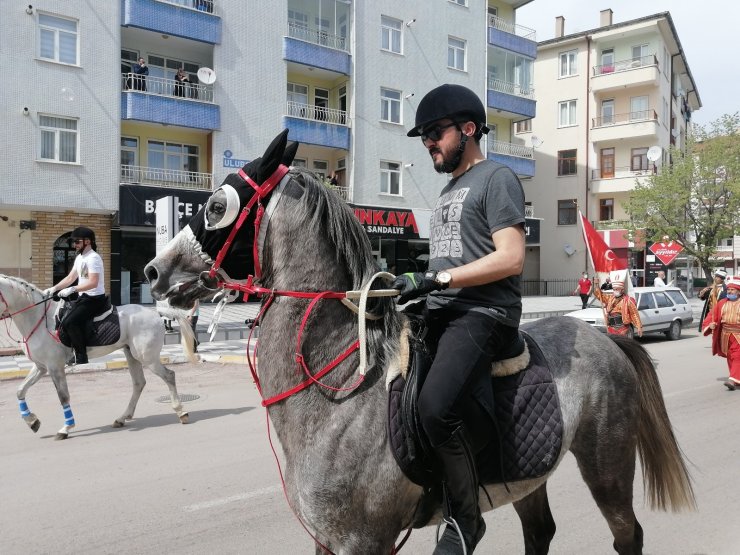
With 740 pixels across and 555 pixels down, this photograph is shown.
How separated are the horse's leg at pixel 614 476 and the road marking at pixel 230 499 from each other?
2.77 m

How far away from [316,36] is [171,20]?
7.18m

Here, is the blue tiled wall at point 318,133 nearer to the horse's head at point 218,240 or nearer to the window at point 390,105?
the window at point 390,105

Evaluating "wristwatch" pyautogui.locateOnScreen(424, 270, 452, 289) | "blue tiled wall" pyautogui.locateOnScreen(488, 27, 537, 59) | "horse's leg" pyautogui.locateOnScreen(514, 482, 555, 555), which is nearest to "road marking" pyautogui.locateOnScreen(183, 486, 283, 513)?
"horse's leg" pyautogui.locateOnScreen(514, 482, 555, 555)

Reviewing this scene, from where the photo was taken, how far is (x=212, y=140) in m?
23.1

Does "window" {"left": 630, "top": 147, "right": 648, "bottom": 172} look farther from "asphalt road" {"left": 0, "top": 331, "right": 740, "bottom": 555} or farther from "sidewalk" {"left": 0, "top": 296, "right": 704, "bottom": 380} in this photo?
"asphalt road" {"left": 0, "top": 331, "right": 740, "bottom": 555}

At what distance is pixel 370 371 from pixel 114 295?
2101 cm

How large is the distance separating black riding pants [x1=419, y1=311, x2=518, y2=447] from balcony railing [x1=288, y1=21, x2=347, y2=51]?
83.8ft

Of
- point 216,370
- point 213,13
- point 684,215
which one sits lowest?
point 216,370

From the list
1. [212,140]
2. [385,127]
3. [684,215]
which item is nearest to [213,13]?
[212,140]

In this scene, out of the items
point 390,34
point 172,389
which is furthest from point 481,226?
point 390,34

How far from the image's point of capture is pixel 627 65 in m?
38.8

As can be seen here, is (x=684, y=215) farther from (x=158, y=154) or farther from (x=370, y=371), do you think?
(x=370, y=371)

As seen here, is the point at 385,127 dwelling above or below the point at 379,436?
above

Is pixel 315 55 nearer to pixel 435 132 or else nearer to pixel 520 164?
pixel 520 164
